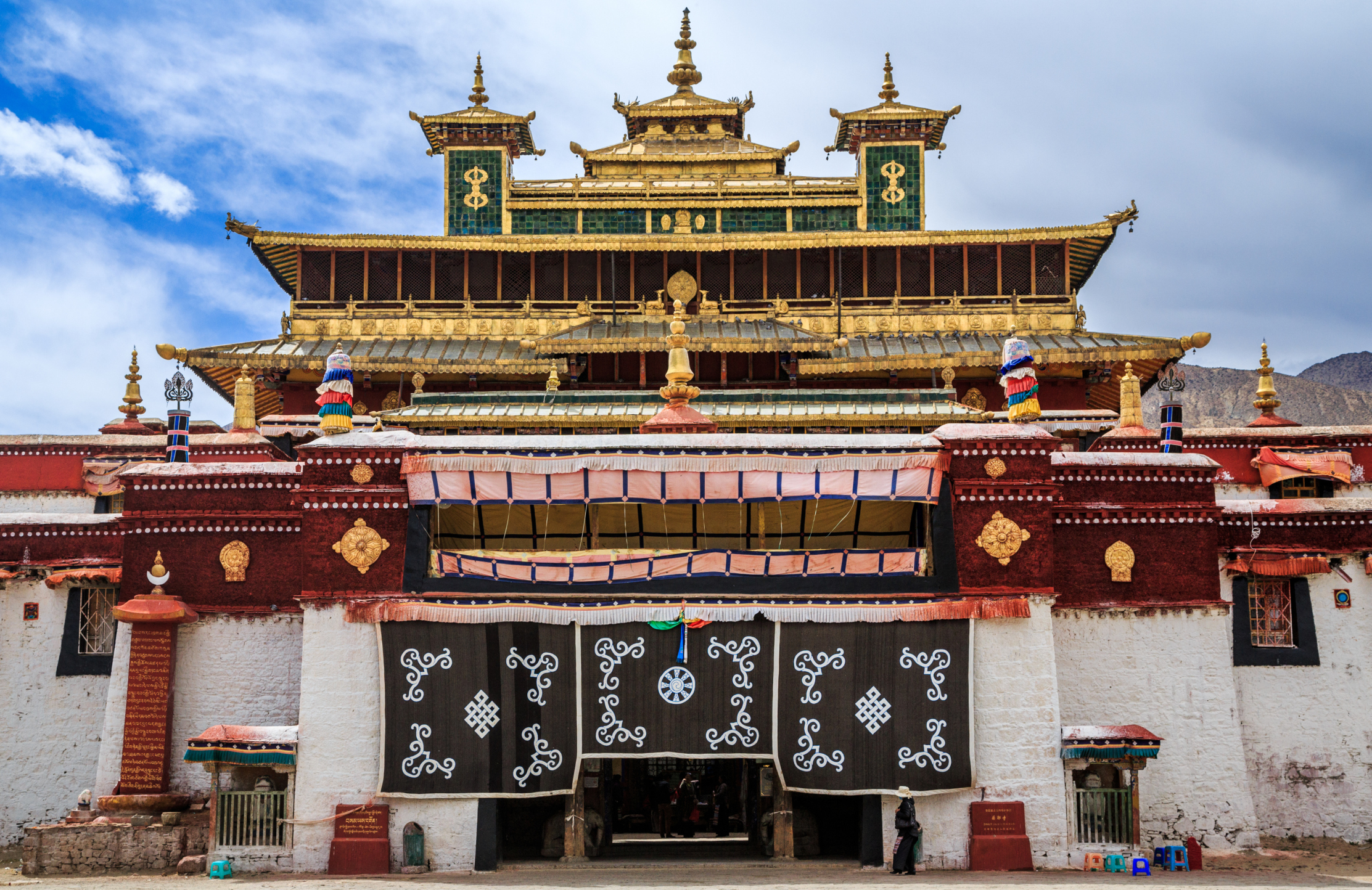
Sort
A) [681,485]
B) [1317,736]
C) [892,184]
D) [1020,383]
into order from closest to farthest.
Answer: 1. [681,485]
2. [1020,383]
3. [1317,736]
4. [892,184]

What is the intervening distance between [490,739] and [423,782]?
96 cm

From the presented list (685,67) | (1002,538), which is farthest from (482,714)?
(685,67)

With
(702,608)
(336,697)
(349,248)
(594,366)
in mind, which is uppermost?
(349,248)

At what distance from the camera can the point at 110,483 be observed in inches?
982

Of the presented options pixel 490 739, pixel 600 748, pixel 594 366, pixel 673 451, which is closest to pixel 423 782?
pixel 490 739

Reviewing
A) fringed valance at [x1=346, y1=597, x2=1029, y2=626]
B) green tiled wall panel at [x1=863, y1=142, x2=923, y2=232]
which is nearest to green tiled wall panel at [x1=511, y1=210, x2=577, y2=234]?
green tiled wall panel at [x1=863, y1=142, x2=923, y2=232]

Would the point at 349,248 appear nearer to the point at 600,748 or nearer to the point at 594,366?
the point at 594,366

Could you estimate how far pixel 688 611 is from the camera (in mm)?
15961

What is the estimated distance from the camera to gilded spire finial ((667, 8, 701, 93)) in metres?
40.1

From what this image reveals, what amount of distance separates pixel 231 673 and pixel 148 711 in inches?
44.6

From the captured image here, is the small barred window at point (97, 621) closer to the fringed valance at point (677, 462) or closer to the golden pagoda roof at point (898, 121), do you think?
the fringed valance at point (677, 462)

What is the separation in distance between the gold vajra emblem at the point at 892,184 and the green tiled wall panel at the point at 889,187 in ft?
0.08

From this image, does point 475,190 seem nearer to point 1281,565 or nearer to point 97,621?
point 97,621

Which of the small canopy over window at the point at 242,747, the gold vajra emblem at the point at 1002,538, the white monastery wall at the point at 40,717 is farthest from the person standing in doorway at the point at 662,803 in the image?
the white monastery wall at the point at 40,717
